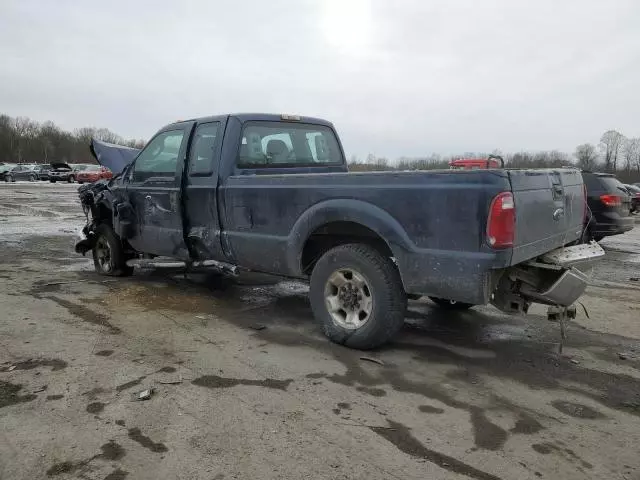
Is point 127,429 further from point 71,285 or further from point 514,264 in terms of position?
point 71,285

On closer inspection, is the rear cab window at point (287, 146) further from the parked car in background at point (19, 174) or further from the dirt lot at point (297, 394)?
the parked car in background at point (19, 174)

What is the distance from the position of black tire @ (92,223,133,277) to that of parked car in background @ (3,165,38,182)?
1655 inches

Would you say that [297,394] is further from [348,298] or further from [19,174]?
[19,174]

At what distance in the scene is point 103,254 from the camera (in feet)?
24.9

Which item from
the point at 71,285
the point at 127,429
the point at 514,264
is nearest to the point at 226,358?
the point at 127,429

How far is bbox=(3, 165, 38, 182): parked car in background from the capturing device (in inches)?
1699

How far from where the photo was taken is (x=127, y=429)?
306cm

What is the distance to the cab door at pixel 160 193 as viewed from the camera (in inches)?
235

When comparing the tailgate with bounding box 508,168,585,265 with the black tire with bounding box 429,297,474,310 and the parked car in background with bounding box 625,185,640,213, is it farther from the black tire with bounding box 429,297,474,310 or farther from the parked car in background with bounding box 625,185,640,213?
the parked car in background with bounding box 625,185,640,213

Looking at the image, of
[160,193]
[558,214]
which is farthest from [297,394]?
[160,193]

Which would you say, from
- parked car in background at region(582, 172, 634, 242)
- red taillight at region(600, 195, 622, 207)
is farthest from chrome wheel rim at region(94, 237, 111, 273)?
red taillight at region(600, 195, 622, 207)

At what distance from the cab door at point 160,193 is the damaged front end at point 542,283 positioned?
348 cm

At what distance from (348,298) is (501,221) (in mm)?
1491

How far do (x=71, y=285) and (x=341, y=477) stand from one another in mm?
5304
